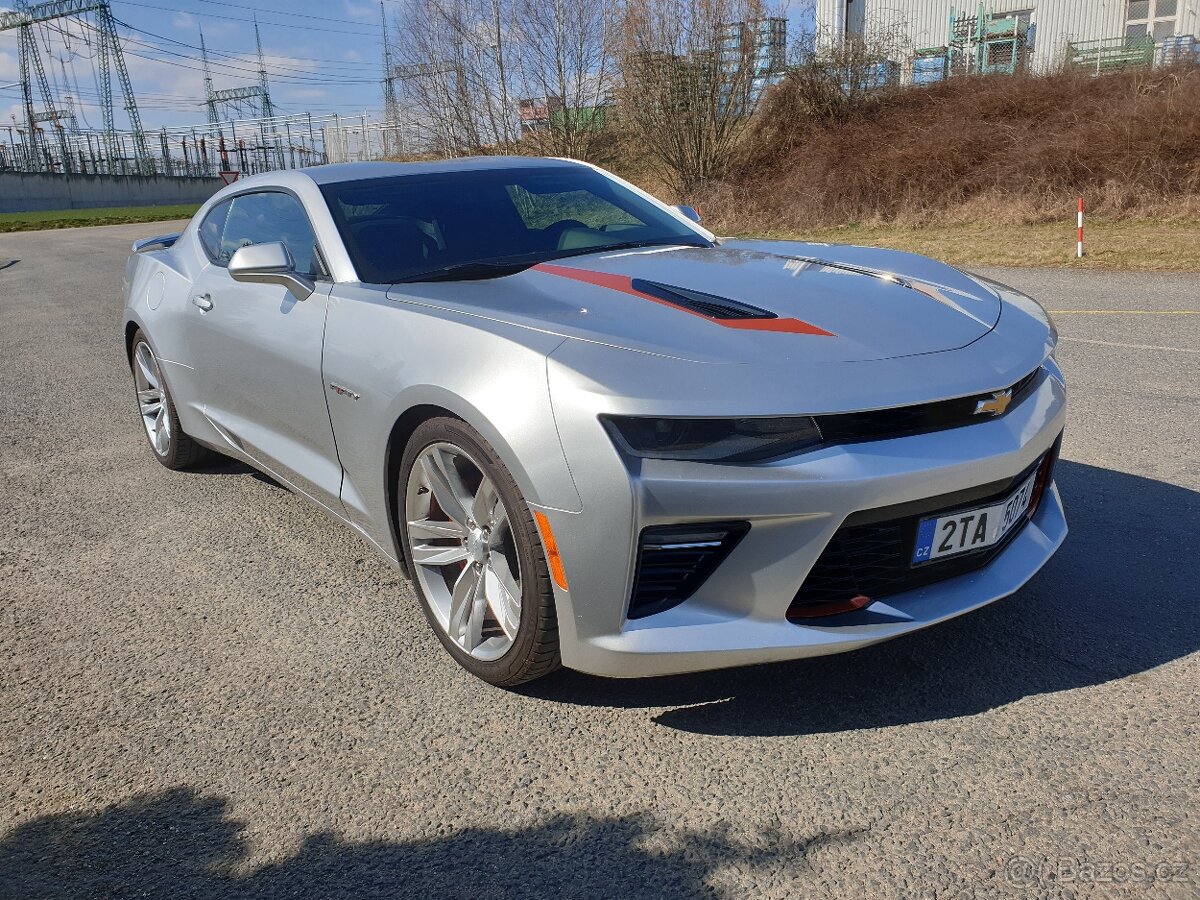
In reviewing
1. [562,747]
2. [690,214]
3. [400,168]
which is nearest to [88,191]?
[400,168]

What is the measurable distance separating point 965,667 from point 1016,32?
3134 cm

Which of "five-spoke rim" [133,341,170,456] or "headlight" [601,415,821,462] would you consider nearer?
"headlight" [601,415,821,462]

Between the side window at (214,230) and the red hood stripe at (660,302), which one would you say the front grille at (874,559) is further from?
the side window at (214,230)

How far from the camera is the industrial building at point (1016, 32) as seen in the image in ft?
77.4

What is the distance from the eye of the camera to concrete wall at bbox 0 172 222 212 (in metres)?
51.1

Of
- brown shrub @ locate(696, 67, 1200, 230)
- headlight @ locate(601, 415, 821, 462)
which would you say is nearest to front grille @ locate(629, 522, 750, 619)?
headlight @ locate(601, 415, 821, 462)

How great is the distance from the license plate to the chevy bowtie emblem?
234 mm

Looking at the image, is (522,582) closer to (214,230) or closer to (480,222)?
(480,222)

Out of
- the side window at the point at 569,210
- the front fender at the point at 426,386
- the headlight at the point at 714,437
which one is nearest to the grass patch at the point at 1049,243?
the side window at the point at 569,210

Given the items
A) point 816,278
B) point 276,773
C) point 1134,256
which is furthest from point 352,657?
point 1134,256

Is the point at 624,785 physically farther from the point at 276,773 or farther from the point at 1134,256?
the point at 1134,256

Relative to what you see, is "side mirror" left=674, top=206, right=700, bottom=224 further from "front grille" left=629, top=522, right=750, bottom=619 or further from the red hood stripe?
"front grille" left=629, top=522, right=750, bottom=619

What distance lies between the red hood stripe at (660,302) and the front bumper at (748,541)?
1.38ft

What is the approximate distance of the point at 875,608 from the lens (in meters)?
2.55
